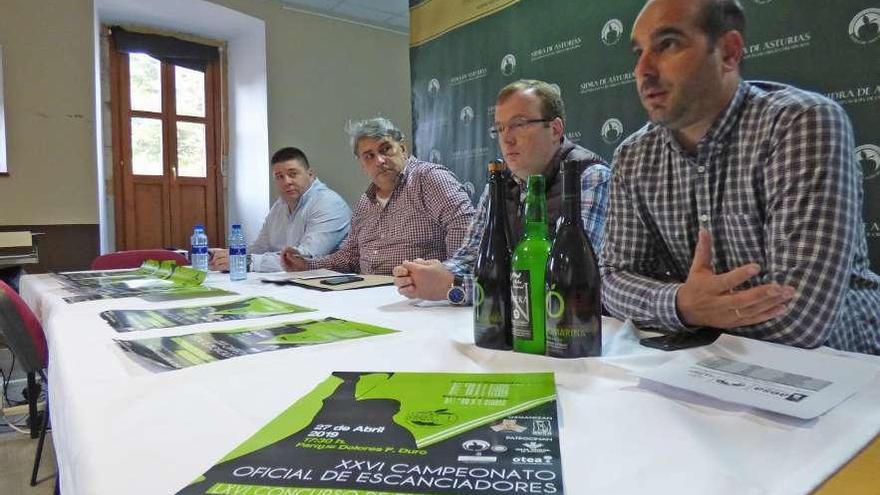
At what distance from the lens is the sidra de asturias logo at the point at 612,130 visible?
2.01m

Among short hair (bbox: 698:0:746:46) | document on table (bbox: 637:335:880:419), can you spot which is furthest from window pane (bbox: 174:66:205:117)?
document on table (bbox: 637:335:880:419)

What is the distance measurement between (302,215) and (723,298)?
2.58m

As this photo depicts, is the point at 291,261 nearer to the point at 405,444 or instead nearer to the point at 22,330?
the point at 22,330

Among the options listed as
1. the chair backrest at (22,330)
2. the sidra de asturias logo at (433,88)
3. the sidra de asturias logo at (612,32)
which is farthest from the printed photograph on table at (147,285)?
the sidra de asturias logo at (433,88)

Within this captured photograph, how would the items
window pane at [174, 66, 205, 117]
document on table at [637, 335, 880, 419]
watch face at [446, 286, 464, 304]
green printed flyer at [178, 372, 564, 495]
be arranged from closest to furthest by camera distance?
green printed flyer at [178, 372, 564, 495] → document on table at [637, 335, 880, 419] → watch face at [446, 286, 464, 304] → window pane at [174, 66, 205, 117]

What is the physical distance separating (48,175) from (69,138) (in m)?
0.27

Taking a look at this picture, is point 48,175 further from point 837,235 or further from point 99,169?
point 837,235

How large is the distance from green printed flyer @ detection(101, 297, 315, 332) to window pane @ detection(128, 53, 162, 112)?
12.0ft

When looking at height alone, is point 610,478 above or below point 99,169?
below

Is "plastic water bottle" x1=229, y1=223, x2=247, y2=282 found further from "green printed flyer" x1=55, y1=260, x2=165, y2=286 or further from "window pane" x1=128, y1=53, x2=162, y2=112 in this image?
"window pane" x1=128, y1=53, x2=162, y2=112

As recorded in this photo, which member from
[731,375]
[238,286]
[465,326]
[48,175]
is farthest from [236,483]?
[48,175]

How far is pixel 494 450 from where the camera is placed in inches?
17.9

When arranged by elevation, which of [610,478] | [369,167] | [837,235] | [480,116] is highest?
[480,116]

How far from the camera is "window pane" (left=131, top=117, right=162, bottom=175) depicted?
427cm
